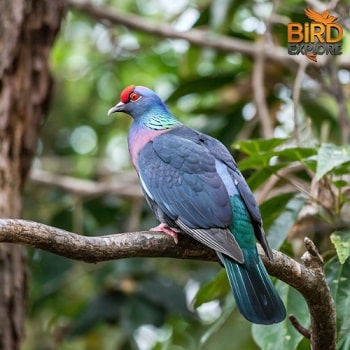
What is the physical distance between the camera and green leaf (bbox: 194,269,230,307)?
12.7 feet

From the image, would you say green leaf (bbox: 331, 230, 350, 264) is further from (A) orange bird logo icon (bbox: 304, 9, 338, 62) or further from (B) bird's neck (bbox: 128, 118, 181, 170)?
(A) orange bird logo icon (bbox: 304, 9, 338, 62)

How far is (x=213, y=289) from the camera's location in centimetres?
393

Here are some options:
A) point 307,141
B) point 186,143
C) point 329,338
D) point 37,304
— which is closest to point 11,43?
point 186,143

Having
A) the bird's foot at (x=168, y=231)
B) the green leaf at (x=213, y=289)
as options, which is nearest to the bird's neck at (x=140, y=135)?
the bird's foot at (x=168, y=231)

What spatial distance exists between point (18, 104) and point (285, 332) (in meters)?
2.13

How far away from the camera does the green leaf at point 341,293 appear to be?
352cm

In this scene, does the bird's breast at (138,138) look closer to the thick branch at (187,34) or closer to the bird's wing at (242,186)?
the bird's wing at (242,186)

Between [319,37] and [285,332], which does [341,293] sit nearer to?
[285,332]

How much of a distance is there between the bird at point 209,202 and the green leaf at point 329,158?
12.2 inches

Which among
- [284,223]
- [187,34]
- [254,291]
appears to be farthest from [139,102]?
[187,34]

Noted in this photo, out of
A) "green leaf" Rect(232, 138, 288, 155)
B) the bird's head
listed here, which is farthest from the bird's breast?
"green leaf" Rect(232, 138, 288, 155)

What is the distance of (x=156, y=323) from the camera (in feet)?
18.4

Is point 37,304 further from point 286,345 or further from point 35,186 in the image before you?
point 286,345

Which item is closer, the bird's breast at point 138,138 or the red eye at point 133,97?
the bird's breast at point 138,138
